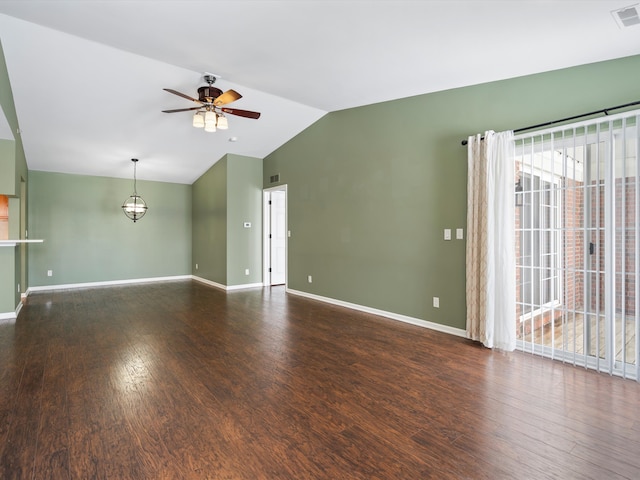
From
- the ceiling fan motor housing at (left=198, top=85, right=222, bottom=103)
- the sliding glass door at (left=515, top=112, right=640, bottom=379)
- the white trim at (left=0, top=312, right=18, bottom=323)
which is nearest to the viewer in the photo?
the sliding glass door at (left=515, top=112, right=640, bottom=379)

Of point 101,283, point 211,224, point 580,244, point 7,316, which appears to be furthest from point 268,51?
point 101,283

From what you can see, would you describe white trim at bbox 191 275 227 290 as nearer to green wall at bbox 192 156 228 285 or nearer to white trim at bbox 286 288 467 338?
green wall at bbox 192 156 228 285

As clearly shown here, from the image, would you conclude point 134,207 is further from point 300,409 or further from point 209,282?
point 300,409

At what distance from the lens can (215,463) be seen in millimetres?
1765

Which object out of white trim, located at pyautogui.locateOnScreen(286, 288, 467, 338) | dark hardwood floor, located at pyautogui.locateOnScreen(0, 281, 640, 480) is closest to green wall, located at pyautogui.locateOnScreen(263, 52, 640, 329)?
white trim, located at pyautogui.locateOnScreen(286, 288, 467, 338)

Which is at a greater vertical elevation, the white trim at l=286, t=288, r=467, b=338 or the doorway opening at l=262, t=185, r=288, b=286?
the doorway opening at l=262, t=185, r=288, b=286

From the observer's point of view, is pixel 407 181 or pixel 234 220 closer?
pixel 407 181

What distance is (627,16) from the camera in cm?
232

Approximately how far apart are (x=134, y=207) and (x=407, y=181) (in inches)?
253

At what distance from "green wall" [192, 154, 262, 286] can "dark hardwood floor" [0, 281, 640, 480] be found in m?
3.07

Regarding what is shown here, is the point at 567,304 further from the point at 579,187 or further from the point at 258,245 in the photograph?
the point at 258,245

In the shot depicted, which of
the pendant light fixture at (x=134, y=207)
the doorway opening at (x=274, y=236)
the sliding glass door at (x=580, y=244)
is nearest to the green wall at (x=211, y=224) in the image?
the doorway opening at (x=274, y=236)

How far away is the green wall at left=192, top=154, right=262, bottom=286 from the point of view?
7.00 metres

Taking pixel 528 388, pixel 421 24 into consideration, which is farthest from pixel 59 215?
pixel 528 388
